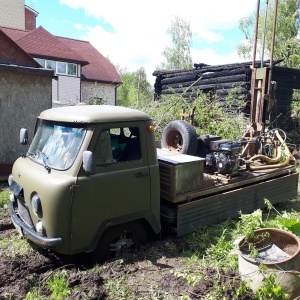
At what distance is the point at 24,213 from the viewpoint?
4531 mm

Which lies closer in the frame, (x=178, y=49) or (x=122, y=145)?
(x=122, y=145)

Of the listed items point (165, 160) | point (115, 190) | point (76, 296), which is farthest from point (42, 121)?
point (76, 296)

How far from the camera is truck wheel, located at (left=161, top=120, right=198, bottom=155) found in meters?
6.29

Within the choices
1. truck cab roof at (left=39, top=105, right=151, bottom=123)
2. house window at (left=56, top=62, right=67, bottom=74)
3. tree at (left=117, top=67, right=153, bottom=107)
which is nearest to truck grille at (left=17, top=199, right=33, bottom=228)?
truck cab roof at (left=39, top=105, right=151, bottom=123)

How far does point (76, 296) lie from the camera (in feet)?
11.5

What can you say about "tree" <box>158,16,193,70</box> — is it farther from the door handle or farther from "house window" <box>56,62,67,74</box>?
the door handle

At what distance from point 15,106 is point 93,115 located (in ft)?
17.2

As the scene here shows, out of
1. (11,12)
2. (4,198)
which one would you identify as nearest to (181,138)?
(4,198)

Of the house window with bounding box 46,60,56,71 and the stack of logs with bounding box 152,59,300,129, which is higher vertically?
the house window with bounding box 46,60,56,71

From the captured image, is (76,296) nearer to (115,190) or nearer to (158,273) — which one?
(158,273)

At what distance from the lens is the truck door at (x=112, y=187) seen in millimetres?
3986

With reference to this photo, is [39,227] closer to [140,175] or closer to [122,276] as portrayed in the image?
[122,276]

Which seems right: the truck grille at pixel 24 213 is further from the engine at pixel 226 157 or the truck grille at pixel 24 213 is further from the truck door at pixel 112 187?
the engine at pixel 226 157

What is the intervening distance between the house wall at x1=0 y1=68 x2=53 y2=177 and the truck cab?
4036 millimetres
